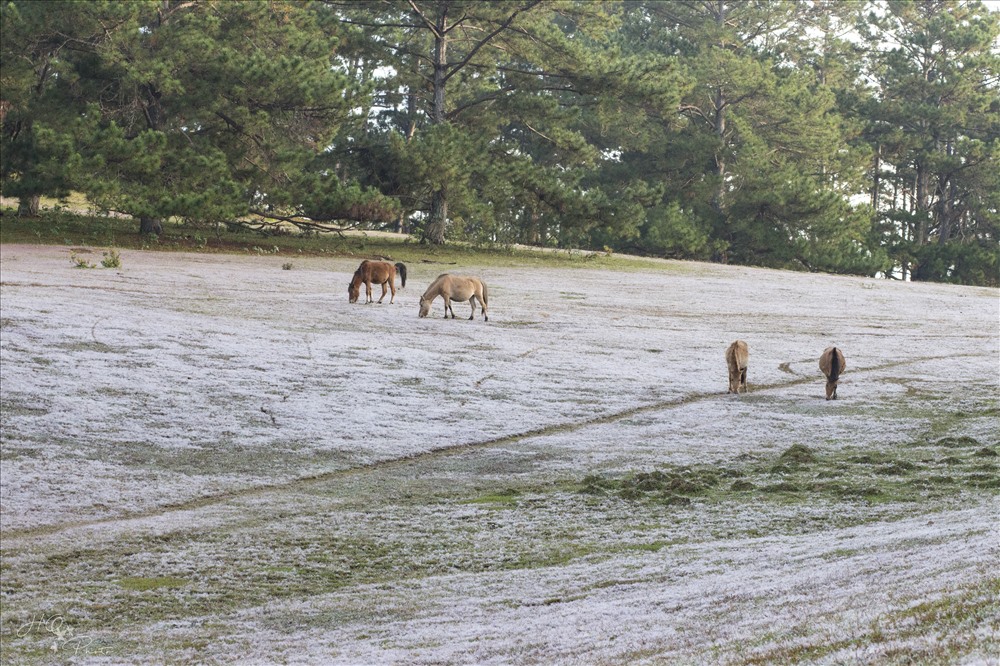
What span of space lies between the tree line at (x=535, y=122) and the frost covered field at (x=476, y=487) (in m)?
12.0

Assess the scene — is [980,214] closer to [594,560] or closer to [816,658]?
[594,560]

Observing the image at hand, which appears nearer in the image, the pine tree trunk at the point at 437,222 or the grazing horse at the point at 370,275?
the grazing horse at the point at 370,275

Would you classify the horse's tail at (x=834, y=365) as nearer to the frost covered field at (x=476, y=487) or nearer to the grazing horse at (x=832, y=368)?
the grazing horse at (x=832, y=368)

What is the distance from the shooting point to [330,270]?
31828mm

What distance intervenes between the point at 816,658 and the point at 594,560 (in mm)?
4616

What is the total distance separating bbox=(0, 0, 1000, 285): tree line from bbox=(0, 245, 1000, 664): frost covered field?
12046mm

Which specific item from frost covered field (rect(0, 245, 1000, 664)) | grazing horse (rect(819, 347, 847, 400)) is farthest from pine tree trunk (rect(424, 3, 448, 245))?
grazing horse (rect(819, 347, 847, 400))

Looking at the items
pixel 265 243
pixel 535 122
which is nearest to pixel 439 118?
pixel 535 122

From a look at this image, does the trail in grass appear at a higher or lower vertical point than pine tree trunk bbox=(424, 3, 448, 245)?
lower

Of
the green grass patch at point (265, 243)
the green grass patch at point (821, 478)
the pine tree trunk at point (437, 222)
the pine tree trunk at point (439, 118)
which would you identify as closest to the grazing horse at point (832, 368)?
the green grass patch at point (821, 478)

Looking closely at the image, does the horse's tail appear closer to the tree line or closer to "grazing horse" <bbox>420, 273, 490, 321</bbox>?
"grazing horse" <bbox>420, 273, 490, 321</bbox>

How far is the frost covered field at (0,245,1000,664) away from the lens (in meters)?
5.69

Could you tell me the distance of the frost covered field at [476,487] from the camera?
5.69 meters

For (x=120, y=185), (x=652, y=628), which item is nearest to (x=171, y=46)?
(x=120, y=185)
